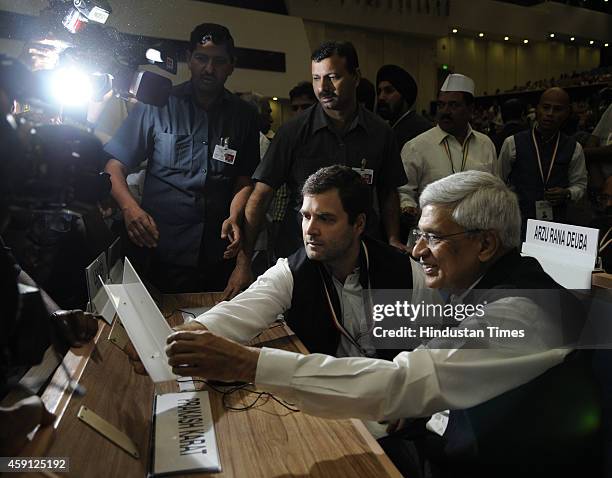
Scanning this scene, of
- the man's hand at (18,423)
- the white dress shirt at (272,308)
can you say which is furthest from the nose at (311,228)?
the man's hand at (18,423)

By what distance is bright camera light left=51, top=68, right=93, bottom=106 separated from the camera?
1.86 ft

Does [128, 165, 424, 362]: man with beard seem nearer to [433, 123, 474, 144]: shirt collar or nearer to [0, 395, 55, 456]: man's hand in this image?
[0, 395, 55, 456]: man's hand

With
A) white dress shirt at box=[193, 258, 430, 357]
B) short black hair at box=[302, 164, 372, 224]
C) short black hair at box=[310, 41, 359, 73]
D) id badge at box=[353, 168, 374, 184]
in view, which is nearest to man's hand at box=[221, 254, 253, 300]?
white dress shirt at box=[193, 258, 430, 357]

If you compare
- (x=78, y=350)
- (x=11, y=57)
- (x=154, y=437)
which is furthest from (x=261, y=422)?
(x=11, y=57)

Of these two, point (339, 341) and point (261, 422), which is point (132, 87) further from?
point (339, 341)

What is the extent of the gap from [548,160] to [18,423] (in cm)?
337

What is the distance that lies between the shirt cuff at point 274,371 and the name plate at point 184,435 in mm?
161

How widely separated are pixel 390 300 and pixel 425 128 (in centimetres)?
189

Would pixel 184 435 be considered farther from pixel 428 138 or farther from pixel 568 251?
pixel 428 138

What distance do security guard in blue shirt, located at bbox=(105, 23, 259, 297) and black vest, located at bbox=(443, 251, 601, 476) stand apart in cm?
120

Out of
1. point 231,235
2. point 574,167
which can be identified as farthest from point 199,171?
point 574,167

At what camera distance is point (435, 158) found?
2.92 m

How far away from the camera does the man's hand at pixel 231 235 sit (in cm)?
208

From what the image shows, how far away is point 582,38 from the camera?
12.5m
